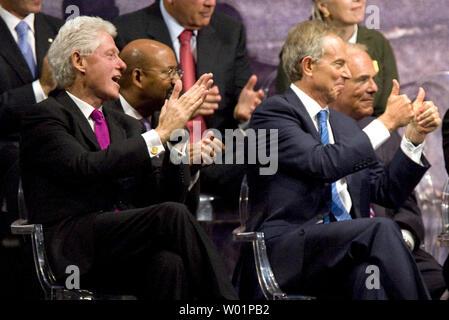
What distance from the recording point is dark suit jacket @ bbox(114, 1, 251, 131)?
400 centimetres

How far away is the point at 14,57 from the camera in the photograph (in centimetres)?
386

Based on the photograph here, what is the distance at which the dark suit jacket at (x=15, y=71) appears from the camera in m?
3.68

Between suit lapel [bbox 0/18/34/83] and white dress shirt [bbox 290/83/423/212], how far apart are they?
1216 mm

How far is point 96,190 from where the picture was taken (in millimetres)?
3000

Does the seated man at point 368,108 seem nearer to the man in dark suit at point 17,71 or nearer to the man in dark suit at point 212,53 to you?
the man in dark suit at point 212,53

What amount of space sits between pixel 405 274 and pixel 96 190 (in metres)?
1.04

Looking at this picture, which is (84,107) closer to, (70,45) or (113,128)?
(113,128)

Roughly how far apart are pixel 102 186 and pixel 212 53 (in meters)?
1.25

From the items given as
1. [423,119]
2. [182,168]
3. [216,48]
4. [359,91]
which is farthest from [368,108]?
[182,168]

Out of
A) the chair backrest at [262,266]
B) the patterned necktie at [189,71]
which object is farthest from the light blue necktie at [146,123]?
the chair backrest at [262,266]

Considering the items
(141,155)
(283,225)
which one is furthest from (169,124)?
(283,225)
